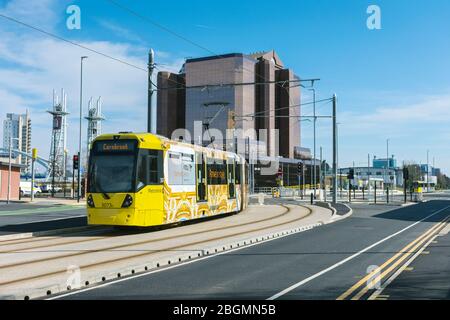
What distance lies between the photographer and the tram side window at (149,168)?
1725 cm

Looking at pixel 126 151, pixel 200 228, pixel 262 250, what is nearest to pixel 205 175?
pixel 200 228

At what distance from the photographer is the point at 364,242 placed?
16.2 metres

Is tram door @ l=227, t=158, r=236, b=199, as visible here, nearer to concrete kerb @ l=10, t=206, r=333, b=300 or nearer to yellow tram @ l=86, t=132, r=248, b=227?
yellow tram @ l=86, t=132, r=248, b=227

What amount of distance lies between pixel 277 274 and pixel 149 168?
8294mm

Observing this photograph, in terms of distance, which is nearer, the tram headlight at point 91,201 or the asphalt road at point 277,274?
the asphalt road at point 277,274

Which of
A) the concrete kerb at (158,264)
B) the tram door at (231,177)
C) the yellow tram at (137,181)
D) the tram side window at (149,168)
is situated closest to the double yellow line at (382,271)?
the concrete kerb at (158,264)

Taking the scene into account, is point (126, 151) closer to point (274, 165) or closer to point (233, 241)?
point (233, 241)

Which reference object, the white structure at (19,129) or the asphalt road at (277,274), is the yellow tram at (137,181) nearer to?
the asphalt road at (277,274)

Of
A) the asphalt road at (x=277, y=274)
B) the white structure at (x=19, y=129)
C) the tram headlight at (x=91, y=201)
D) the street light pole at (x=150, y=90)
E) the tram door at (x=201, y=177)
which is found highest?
the white structure at (x=19, y=129)

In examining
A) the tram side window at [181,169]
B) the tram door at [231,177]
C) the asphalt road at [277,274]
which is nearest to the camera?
the asphalt road at [277,274]

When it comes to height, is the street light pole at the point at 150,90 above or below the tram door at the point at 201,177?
above

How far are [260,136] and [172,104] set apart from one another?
25.7 m

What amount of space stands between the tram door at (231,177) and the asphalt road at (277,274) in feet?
29.6

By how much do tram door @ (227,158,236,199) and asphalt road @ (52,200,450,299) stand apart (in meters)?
9.01
